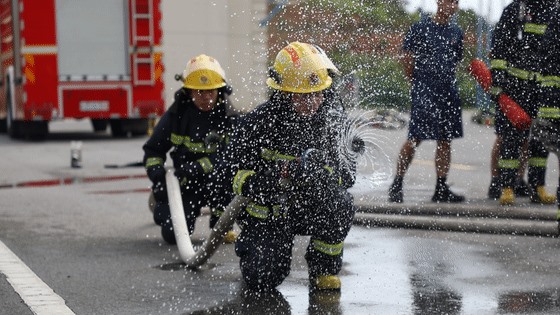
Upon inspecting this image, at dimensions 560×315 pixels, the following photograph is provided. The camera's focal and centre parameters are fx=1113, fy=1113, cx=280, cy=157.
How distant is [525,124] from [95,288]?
156 inches

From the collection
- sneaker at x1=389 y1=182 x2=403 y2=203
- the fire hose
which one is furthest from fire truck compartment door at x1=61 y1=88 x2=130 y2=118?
the fire hose

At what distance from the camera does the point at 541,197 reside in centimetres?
877

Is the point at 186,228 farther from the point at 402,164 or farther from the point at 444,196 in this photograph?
the point at 402,164

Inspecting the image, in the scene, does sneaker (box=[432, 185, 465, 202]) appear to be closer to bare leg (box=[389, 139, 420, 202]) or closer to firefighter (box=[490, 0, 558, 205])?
bare leg (box=[389, 139, 420, 202])

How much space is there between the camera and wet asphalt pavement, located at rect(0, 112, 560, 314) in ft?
17.6

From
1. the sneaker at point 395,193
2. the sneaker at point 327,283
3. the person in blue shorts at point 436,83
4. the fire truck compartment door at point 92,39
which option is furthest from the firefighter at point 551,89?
the fire truck compartment door at point 92,39

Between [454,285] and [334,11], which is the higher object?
[334,11]

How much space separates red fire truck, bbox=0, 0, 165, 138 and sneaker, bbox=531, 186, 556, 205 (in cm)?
1095

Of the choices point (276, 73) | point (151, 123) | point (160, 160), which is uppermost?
point (276, 73)

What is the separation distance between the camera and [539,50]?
787 centimetres

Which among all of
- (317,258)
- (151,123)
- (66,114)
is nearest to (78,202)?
(317,258)

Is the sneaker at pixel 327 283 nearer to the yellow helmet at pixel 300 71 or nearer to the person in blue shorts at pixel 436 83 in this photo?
the yellow helmet at pixel 300 71

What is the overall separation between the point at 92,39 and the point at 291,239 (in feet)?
44.5

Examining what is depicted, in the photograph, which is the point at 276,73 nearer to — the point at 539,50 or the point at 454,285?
the point at 454,285
